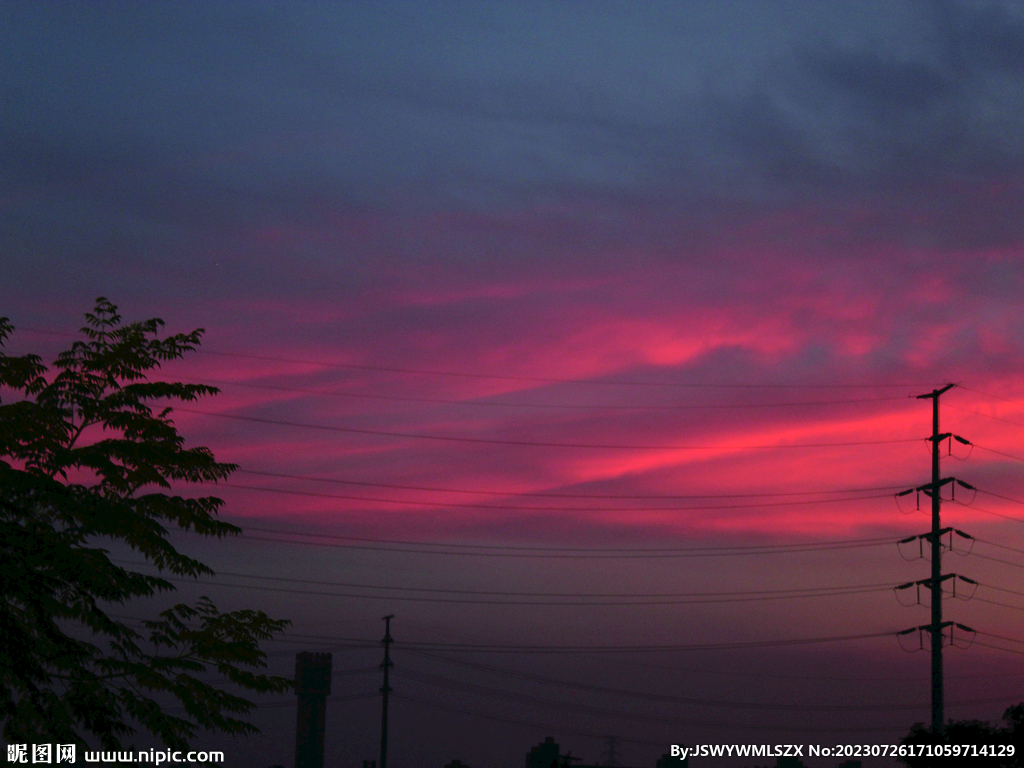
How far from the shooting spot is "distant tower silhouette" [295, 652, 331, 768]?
157 metres

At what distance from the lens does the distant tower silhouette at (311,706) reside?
157 meters

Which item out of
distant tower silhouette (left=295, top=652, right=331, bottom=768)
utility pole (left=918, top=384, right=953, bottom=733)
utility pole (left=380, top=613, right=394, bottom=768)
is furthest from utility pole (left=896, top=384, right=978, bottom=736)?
distant tower silhouette (left=295, top=652, right=331, bottom=768)

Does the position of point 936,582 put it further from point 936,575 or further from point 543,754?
point 543,754

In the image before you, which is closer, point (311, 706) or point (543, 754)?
point (543, 754)

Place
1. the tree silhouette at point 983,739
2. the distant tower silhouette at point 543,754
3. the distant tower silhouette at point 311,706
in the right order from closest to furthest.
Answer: the tree silhouette at point 983,739 → the distant tower silhouette at point 543,754 → the distant tower silhouette at point 311,706

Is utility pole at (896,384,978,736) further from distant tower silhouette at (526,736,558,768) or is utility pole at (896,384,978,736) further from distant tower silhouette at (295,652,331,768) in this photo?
distant tower silhouette at (295,652,331,768)

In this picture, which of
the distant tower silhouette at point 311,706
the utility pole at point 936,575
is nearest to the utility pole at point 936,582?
the utility pole at point 936,575

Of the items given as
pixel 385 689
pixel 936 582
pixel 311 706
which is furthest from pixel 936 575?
pixel 311 706

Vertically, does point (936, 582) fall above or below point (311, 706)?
above

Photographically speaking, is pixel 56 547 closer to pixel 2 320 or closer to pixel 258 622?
pixel 2 320

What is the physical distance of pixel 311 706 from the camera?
166 m

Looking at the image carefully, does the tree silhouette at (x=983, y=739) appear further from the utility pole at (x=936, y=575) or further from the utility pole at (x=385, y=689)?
the utility pole at (x=385, y=689)

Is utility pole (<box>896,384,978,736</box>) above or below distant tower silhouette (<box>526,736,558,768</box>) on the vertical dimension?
above

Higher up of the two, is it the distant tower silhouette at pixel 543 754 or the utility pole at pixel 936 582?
the utility pole at pixel 936 582
